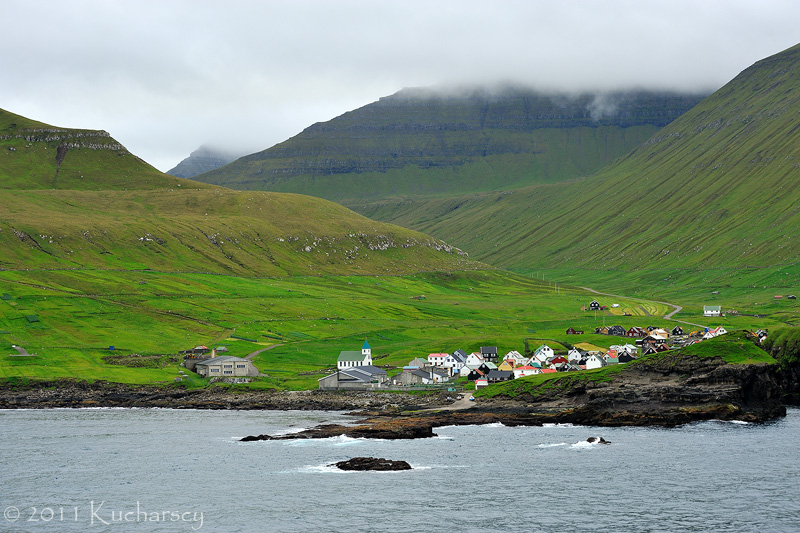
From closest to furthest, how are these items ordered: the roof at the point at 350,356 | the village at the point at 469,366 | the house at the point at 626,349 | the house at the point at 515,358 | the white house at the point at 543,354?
the village at the point at 469,366 < the house at the point at 515,358 < the roof at the point at 350,356 < the white house at the point at 543,354 < the house at the point at 626,349

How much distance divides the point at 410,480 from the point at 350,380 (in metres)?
76.3

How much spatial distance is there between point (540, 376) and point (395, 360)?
162 feet

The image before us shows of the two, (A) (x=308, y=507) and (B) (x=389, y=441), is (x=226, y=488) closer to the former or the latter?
(A) (x=308, y=507)

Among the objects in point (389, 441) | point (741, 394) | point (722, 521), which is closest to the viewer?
point (722, 521)

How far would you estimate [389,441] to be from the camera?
359ft

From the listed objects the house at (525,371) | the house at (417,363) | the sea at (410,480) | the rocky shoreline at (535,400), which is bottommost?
the sea at (410,480)

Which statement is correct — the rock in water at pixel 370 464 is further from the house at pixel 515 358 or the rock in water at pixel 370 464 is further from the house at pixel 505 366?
the house at pixel 515 358

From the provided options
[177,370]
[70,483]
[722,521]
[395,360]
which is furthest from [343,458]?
[395,360]

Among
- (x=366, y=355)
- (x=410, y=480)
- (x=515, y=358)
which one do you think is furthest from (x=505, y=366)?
(x=410, y=480)

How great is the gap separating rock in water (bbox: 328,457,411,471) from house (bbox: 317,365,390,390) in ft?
219

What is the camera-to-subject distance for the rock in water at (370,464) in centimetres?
8975

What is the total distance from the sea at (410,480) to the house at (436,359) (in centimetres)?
5963

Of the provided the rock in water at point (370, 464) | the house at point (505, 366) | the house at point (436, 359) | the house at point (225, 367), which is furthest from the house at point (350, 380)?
the rock in water at point (370, 464)

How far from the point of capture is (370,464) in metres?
90.4
